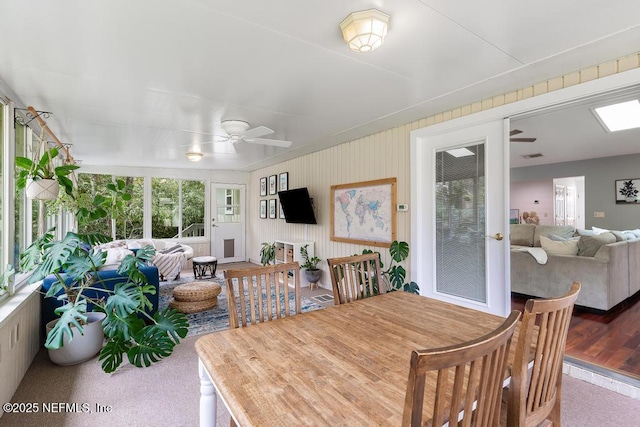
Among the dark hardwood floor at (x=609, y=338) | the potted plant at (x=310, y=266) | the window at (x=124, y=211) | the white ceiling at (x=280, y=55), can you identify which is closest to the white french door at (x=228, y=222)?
the window at (x=124, y=211)

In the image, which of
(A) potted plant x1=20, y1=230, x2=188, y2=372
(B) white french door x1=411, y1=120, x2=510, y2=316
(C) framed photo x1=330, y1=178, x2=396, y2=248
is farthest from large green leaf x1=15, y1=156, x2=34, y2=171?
(B) white french door x1=411, y1=120, x2=510, y2=316

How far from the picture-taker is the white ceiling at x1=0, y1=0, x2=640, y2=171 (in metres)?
1.62

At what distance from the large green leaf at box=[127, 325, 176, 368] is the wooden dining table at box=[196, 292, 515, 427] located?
123cm

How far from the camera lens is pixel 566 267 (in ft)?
12.2

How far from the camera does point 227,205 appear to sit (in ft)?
25.2

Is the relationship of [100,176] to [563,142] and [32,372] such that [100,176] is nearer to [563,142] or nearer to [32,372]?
[32,372]

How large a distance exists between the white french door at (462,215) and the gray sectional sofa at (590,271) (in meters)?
1.53

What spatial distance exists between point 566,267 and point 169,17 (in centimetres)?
464

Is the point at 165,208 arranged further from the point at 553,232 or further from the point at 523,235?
the point at 553,232

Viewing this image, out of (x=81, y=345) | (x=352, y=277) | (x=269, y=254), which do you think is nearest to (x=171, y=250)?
(x=269, y=254)

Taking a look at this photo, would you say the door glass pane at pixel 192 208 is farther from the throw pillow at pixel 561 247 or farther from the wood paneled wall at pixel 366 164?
the throw pillow at pixel 561 247

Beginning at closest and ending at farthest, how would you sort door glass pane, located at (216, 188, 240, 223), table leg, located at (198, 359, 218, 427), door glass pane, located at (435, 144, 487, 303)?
1. table leg, located at (198, 359, 218, 427)
2. door glass pane, located at (435, 144, 487, 303)
3. door glass pane, located at (216, 188, 240, 223)

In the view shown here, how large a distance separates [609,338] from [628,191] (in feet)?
14.5

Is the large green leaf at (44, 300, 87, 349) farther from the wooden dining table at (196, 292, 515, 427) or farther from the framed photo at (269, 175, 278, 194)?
the framed photo at (269, 175, 278, 194)
